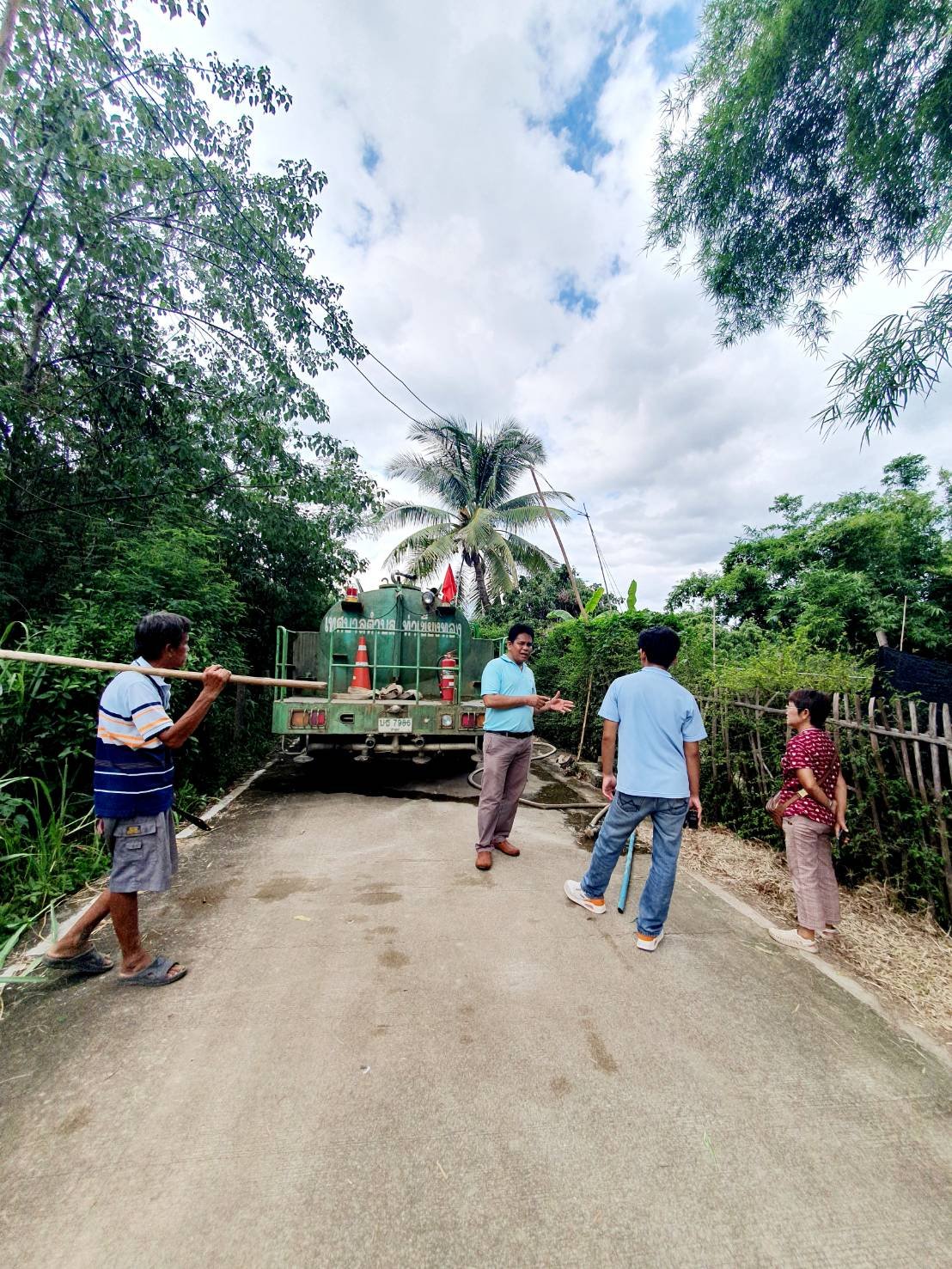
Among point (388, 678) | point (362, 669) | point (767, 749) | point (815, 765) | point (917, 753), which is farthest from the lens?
point (388, 678)

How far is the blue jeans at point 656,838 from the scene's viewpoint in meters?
2.88

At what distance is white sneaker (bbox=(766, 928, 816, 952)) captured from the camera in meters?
3.01

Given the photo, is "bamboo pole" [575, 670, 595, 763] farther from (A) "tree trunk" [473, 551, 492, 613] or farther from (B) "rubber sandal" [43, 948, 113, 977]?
(A) "tree trunk" [473, 551, 492, 613]

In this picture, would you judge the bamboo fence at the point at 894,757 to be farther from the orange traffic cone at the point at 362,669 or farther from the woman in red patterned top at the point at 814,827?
the orange traffic cone at the point at 362,669

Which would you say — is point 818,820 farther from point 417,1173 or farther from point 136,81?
point 136,81

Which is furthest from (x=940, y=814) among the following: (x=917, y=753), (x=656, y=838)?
(x=656, y=838)

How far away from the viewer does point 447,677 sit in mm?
6281

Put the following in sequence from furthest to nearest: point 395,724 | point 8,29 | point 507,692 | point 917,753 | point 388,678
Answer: point 388,678 → point 395,724 → point 507,692 → point 8,29 → point 917,753

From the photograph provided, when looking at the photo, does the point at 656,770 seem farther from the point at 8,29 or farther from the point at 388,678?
the point at 8,29

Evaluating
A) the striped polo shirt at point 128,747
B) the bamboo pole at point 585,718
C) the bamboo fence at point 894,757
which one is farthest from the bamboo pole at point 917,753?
the bamboo pole at point 585,718

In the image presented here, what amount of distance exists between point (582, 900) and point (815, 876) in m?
1.35

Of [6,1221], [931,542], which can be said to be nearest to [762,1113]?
[6,1221]

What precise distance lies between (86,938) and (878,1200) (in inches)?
132

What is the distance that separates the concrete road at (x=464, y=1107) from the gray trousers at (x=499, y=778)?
0.91 metres
